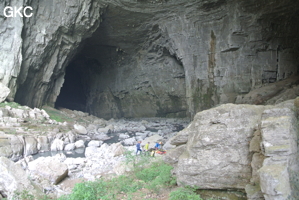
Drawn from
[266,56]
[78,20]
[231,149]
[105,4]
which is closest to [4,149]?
[231,149]

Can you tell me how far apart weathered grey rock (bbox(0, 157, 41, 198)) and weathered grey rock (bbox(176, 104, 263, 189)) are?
125 inches

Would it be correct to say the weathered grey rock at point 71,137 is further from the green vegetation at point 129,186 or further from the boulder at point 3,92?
the green vegetation at point 129,186

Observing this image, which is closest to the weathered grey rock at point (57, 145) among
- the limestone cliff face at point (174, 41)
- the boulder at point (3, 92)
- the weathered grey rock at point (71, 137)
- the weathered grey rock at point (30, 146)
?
the weathered grey rock at point (30, 146)

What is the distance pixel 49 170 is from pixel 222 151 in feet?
15.8

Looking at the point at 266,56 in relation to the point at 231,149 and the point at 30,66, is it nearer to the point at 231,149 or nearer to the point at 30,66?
the point at 231,149

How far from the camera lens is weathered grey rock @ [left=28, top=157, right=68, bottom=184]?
669cm

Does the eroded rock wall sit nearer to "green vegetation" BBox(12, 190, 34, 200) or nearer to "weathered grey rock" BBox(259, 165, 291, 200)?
"weathered grey rock" BBox(259, 165, 291, 200)

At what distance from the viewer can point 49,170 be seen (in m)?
6.84

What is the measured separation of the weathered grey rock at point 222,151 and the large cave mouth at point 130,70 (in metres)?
16.7

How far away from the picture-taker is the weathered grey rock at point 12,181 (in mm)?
4875

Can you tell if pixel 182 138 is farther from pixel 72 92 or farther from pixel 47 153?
pixel 72 92

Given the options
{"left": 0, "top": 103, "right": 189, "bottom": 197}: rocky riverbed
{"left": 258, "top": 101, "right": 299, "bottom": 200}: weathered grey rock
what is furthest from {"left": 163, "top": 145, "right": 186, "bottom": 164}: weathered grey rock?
{"left": 258, "top": 101, "right": 299, "bottom": 200}: weathered grey rock

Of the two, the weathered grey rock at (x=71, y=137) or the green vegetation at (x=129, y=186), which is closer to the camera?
the green vegetation at (x=129, y=186)

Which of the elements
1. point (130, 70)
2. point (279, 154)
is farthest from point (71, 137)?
point (130, 70)
